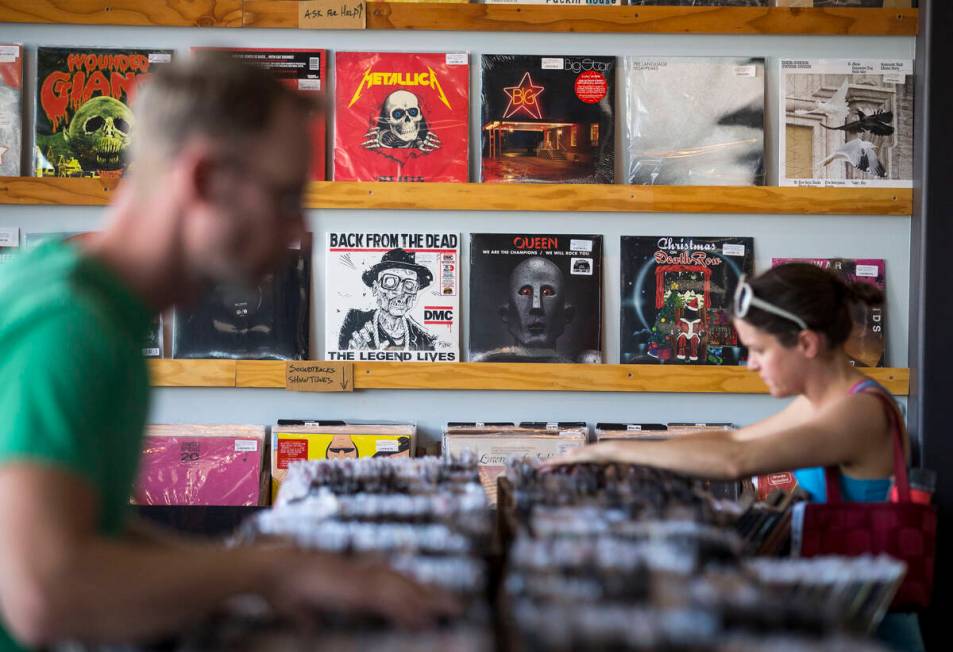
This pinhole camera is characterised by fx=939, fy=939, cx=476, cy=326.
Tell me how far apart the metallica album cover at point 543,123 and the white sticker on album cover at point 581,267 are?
0.29 metres

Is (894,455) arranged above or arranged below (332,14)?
below

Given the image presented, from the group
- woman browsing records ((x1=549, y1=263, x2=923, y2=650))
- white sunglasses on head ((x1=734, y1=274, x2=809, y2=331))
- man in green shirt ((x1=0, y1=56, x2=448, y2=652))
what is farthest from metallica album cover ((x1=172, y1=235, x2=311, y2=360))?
man in green shirt ((x1=0, y1=56, x2=448, y2=652))

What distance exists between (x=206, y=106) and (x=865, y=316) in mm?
2996

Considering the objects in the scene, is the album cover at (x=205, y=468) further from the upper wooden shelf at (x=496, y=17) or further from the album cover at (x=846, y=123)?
the album cover at (x=846, y=123)

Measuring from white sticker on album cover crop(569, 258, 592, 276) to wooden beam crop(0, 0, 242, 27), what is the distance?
1537 millimetres

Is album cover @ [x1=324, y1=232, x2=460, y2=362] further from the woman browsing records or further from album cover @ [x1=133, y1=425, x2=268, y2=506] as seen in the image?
the woman browsing records

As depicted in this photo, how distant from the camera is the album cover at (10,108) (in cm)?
346

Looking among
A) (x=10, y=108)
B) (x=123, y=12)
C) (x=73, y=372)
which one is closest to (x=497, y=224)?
(x=123, y=12)

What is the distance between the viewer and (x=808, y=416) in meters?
2.44

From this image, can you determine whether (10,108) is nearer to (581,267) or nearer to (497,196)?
(497,196)

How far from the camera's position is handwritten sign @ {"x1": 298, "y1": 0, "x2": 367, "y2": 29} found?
346cm

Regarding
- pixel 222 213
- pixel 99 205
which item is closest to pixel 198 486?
pixel 99 205

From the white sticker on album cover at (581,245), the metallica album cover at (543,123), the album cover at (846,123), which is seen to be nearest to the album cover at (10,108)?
the metallica album cover at (543,123)

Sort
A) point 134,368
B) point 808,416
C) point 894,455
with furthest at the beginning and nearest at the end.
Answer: point 808,416
point 894,455
point 134,368
